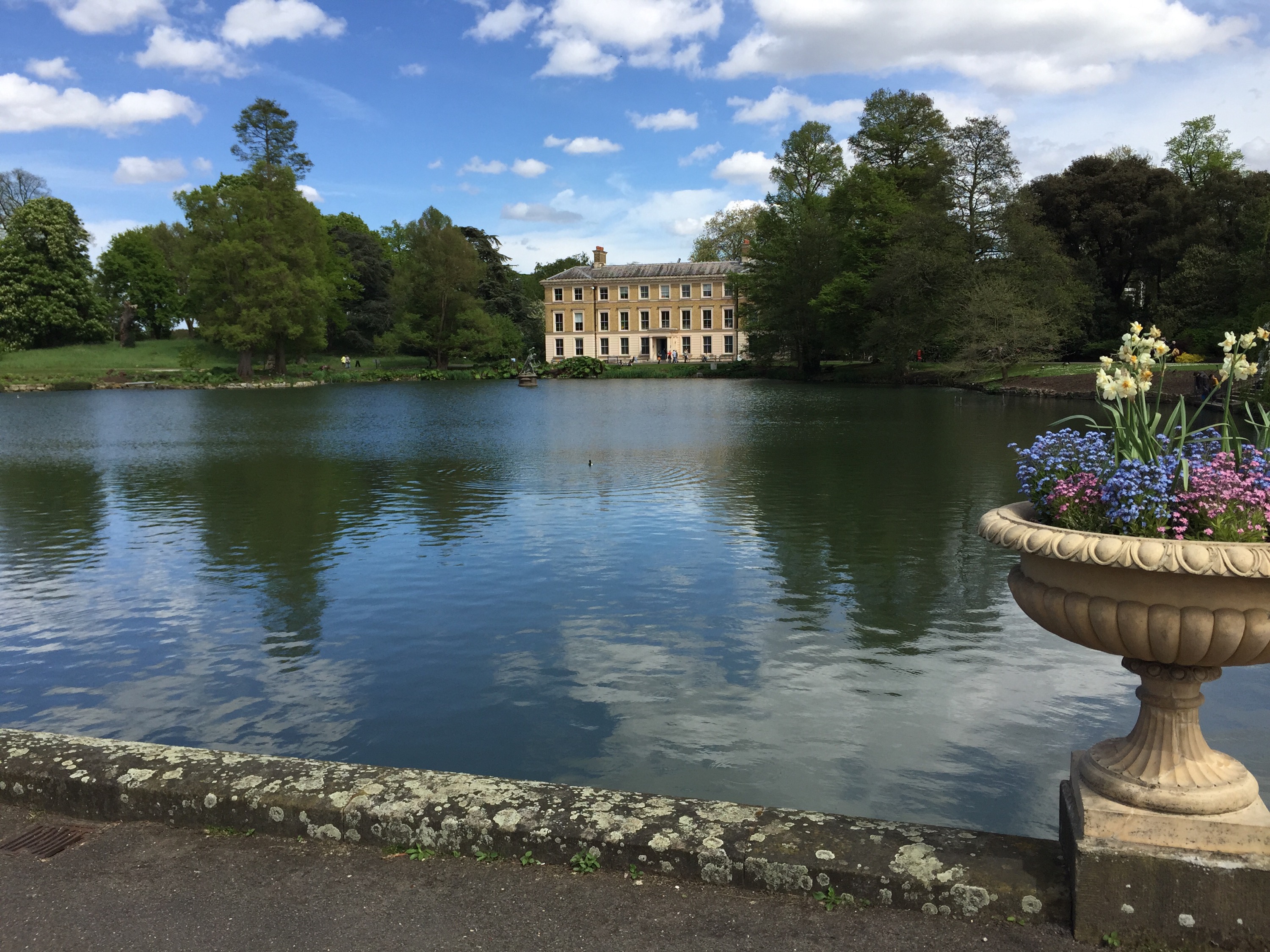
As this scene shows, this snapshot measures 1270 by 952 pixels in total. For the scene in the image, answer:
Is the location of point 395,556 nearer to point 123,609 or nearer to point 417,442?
point 123,609

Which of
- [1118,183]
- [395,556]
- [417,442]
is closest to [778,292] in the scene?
[1118,183]

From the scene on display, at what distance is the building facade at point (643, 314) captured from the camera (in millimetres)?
77625

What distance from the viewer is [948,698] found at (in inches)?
222

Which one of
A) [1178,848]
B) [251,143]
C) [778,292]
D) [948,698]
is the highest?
[251,143]

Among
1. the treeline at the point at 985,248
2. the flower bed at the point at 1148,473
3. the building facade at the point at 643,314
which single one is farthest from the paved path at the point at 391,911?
Result: the building facade at the point at 643,314

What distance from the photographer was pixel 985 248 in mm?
44688

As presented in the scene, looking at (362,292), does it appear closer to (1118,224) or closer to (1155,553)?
(1118,224)

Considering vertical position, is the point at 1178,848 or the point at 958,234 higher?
the point at 958,234

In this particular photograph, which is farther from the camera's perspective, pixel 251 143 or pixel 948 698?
pixel 251 143

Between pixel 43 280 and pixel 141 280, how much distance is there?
47.2 ft

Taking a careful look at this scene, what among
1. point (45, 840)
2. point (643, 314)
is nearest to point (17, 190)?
point (643, 314)

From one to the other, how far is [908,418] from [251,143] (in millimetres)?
56311

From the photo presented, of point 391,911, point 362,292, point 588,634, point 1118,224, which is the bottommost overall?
point 588,634

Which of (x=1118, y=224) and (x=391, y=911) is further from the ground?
(x=1118, y=224)
